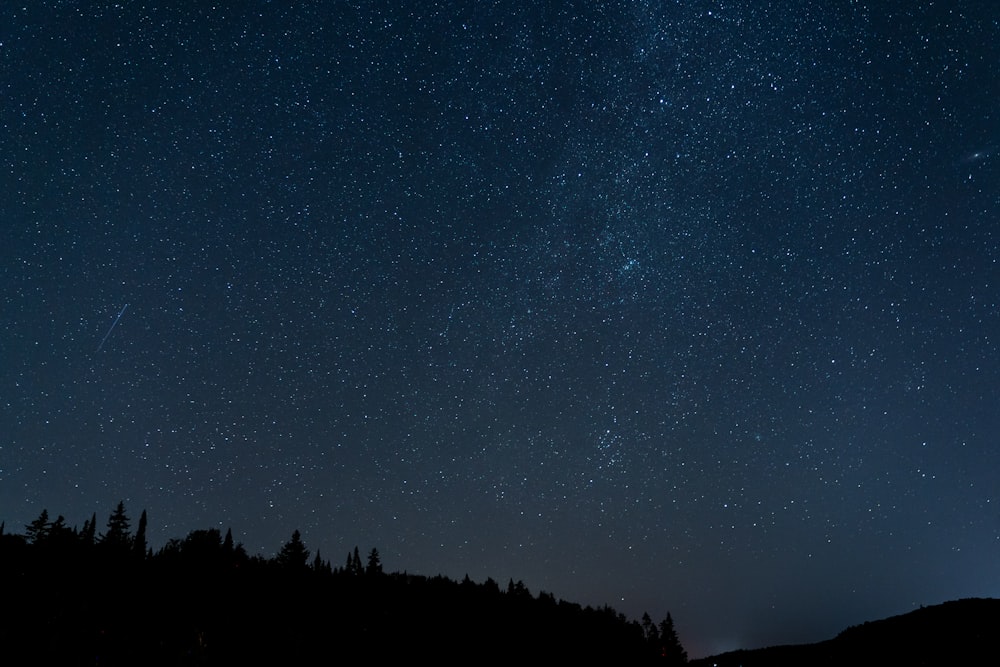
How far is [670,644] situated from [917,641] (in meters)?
37.6

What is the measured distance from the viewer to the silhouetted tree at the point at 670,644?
11544cm

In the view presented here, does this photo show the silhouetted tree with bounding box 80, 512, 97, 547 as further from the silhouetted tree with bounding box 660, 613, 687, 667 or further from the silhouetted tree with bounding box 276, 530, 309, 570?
the silhouetted tree with bounding box 660, 613, 687, 667

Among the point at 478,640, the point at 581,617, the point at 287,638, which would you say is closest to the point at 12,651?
the point at 287,638

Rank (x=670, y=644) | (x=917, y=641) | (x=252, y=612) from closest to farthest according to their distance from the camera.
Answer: (x=252, y=612)
(x=917, y=641)
(x=670, y=644)

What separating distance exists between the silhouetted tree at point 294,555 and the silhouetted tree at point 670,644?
198 ft

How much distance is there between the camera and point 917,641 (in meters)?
94.8

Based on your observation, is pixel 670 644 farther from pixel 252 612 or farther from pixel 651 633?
pixel 252 612

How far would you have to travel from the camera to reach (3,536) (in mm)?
90375

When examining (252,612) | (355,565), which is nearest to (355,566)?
(355,565)

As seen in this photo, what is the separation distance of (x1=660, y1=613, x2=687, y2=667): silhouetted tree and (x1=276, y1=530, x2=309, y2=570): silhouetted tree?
198 feet

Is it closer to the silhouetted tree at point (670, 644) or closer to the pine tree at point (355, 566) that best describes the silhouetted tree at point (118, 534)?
the pine tree at point (355, 566)

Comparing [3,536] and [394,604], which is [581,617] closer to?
[394,604]

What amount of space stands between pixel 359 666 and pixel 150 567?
3754 centimetres

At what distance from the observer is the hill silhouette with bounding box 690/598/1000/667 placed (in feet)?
285
